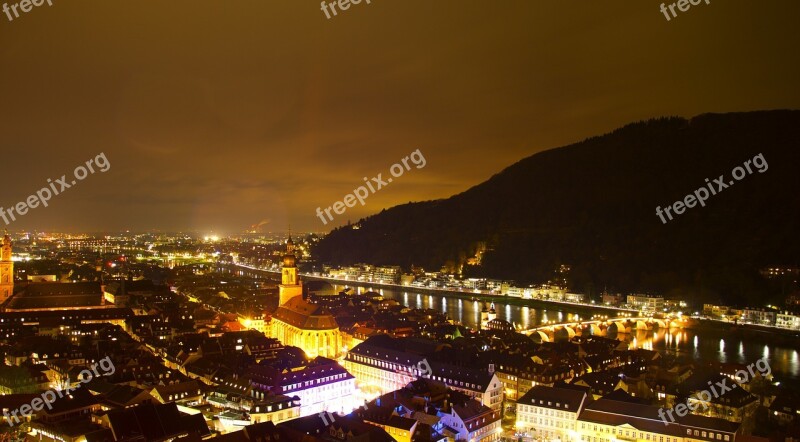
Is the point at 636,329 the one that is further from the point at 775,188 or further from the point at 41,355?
the point at 775,188

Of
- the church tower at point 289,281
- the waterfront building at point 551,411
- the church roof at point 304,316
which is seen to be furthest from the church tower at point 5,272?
the waterfront building at point 551,411

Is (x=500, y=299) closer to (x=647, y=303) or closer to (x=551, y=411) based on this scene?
(x=647, y=303)

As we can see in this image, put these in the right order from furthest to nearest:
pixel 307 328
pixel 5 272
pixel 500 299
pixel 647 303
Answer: pixel 500 299
pixel 647 303
pixel 5 272
pixel 307 328

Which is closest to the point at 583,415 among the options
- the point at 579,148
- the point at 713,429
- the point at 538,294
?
the point at 713,429

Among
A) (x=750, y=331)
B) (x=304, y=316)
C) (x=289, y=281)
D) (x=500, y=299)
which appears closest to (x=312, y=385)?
(x=304, y=316)

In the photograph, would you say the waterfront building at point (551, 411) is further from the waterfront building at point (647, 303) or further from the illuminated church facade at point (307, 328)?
the waterfront building at point (647, 303)
